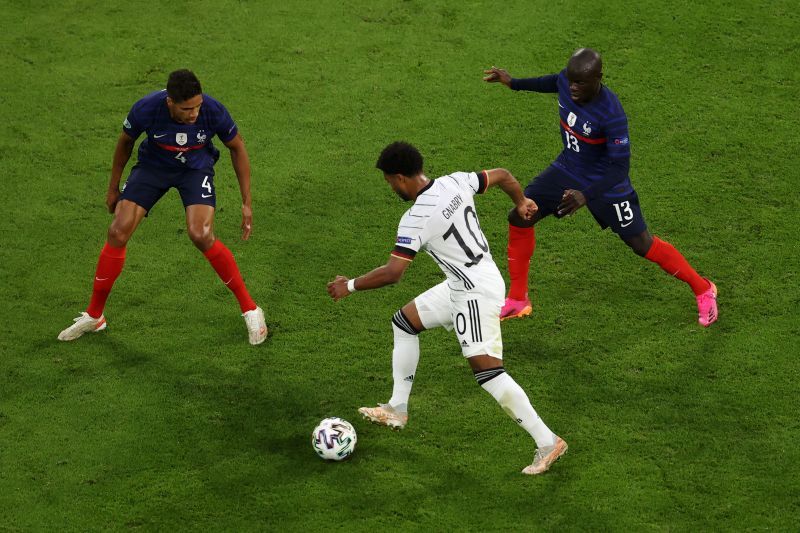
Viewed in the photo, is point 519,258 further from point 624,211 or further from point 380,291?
point 380,291

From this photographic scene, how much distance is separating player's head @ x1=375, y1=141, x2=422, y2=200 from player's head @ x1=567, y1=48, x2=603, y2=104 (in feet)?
6.16

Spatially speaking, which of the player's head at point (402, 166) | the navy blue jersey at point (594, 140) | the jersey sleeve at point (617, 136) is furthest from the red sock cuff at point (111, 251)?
the jersey sleeve at point (617, 136)

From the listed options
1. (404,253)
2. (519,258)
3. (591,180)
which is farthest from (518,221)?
(404,253)

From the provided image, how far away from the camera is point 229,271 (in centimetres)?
925

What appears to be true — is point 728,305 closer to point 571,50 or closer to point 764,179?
point 764,179

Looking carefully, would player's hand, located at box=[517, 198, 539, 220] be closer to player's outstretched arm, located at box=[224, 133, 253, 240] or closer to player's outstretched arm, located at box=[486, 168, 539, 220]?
player's outstretched arm, located at box=[486, 168, 539, 220]

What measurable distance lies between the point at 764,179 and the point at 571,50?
120 inches

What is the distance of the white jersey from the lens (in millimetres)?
7504

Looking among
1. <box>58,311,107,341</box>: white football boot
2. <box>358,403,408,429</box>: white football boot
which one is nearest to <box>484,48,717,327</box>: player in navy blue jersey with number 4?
<box>358,403,408,429</box>: white football boot

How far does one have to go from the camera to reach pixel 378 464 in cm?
796

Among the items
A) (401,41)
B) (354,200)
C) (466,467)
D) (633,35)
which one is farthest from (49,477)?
(633,35)

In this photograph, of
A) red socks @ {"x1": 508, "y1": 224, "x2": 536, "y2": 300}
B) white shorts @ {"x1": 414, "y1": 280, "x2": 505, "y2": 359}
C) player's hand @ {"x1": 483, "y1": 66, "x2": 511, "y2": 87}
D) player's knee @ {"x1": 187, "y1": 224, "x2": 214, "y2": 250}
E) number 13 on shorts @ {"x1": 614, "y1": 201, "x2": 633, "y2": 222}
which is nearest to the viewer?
white shorts @ {"x1": 414, "y1": 280, "x2": 505, "y2": 359}

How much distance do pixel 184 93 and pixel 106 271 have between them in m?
1.77

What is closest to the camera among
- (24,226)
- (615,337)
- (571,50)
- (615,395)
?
(615,395)
